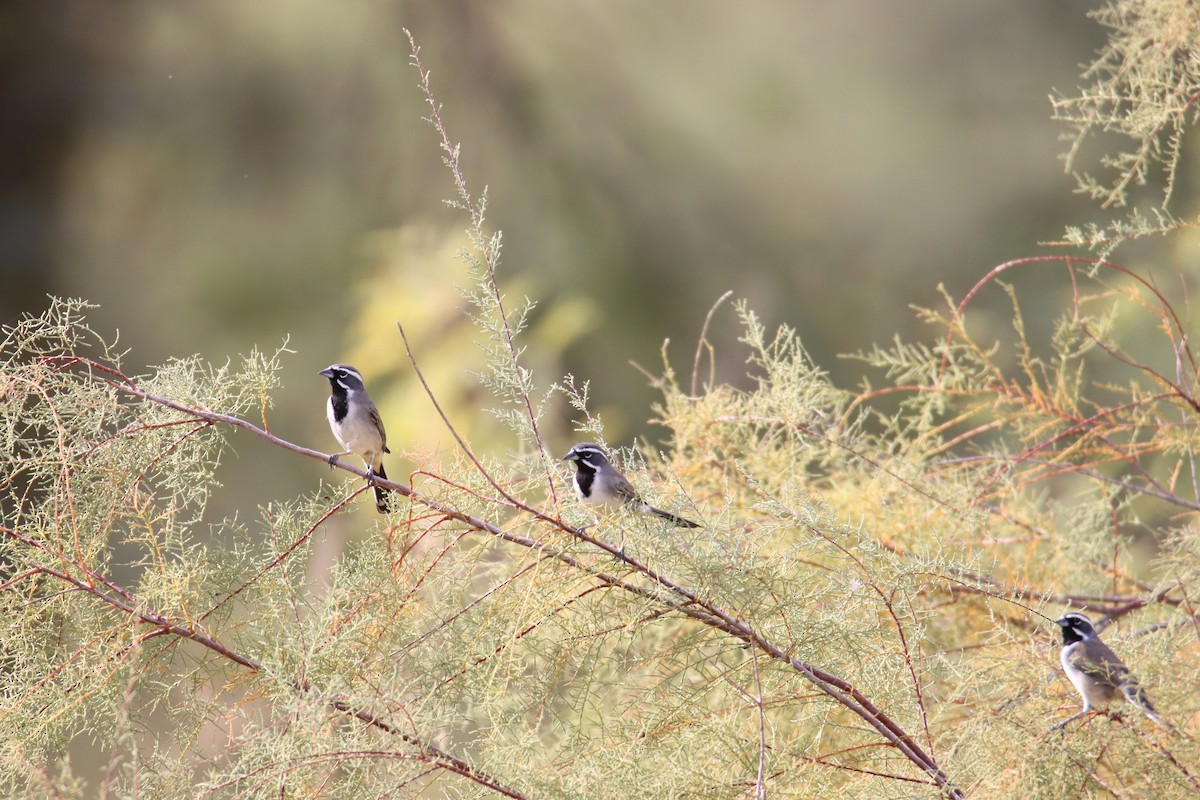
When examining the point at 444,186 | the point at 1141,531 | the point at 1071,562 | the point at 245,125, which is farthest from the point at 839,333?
the point at 1071,562

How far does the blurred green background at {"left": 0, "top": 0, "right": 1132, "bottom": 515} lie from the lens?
231 inches

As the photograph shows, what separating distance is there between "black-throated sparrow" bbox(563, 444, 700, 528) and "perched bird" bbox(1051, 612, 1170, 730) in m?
0.52

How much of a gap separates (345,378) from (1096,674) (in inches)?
63.9

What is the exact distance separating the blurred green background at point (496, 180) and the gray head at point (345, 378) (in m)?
2.62

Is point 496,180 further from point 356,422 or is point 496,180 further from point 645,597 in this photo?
point 645,597

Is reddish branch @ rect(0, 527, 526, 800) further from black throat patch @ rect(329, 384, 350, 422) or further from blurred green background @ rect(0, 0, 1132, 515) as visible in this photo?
blurred green background @ rect(0, 0, 1132, 515)

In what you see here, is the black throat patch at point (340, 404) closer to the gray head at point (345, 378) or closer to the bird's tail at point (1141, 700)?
the gray head at point (345, 378)

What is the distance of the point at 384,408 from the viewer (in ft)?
15.9

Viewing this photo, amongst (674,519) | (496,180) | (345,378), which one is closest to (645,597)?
(674,519)

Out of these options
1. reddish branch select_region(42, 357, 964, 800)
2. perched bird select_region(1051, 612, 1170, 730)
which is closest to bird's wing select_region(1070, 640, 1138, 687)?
perched bird select_region(1051, 612, 1170, 730)

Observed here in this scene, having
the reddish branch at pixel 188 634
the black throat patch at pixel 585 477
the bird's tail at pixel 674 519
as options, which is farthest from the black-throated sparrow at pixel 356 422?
the bird's tail at pixel 674 519

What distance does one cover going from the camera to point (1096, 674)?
145cm

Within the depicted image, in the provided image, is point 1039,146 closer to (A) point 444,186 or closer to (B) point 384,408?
(A) point 444,186

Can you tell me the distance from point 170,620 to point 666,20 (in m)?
6.27
